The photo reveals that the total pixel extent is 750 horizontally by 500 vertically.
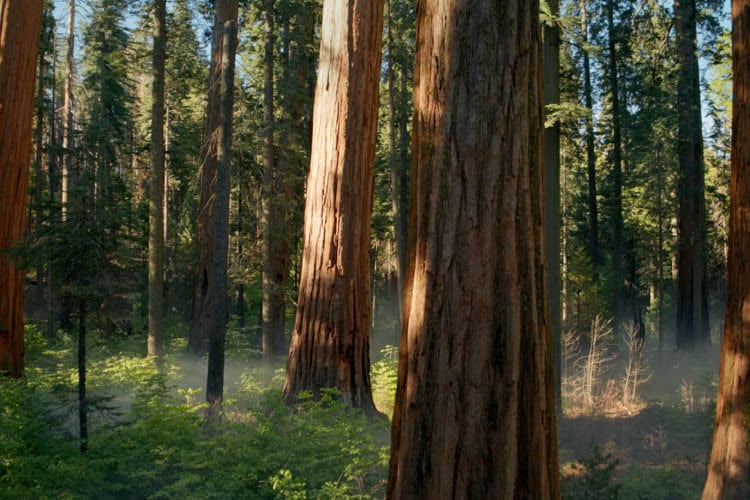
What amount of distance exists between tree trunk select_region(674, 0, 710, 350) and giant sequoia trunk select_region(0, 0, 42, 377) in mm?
19320

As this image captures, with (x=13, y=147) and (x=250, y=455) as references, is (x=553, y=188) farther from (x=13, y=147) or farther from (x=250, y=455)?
(x=13, y=147)

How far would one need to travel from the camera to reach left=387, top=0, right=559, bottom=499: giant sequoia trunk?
2.73 metres

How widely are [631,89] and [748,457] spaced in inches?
912

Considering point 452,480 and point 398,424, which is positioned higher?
point 398,424

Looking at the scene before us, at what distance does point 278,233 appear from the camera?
15188mm

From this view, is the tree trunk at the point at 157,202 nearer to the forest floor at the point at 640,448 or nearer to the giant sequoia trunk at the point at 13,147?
the giant sequoia trunk at the point at 13,147

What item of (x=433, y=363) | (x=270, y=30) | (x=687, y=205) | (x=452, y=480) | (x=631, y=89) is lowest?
(x=452, y=480)

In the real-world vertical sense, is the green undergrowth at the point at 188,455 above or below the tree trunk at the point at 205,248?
below

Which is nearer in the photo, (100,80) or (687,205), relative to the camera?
(687,205)

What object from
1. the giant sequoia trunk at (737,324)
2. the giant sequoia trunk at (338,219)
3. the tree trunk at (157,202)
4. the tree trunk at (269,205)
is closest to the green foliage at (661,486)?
the giant sequoia trunk at (737,324)

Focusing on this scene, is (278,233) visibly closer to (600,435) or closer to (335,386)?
(335,386)

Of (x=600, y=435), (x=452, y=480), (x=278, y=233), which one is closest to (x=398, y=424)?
(x=452, y=480)

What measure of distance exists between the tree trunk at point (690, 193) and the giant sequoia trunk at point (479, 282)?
63.5 ft

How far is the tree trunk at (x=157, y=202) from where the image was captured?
13742 mm
